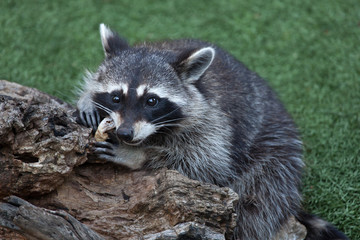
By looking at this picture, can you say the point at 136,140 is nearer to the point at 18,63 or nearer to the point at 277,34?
the point at 18,63

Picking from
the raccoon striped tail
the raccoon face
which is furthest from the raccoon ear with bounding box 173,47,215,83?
the raccoon striped tail

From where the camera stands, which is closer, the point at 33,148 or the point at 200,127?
the point at 33,148

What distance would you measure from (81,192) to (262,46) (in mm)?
3421

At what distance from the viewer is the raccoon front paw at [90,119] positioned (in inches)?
136

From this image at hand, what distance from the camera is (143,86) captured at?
3326 mm

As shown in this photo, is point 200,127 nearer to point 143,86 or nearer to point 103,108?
point 143,86

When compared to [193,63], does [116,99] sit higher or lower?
lower

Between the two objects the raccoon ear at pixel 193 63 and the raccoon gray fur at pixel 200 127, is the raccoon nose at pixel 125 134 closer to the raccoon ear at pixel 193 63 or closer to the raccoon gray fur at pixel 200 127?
the raccoon gray fur at pixel 200 127

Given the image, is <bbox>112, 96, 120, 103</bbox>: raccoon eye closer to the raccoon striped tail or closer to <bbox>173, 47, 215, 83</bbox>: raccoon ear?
<bbox>173, 47, 215, 83</bbox>: raccoon ear

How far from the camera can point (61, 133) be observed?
3.06m

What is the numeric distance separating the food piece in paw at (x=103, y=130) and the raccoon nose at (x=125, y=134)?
265 mm

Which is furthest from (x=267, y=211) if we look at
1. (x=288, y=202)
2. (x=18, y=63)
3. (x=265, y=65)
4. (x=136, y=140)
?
(x=18, y=63)

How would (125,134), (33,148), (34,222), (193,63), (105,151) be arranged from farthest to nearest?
1. (193,63)
2. (105,151)
3. (125,134)
4. (33,148)
5. (34,222)

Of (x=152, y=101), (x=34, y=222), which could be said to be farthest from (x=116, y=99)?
(x=34, y=222)
